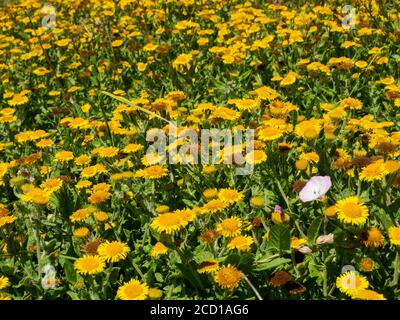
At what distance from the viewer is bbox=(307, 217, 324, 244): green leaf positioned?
211cm

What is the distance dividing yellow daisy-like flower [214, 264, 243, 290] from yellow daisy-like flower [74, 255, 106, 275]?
1.64 ft

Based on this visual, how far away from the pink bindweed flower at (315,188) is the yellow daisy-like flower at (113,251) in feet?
2.75

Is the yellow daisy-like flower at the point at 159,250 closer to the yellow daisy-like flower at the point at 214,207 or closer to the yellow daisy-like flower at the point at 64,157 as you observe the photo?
the yellow daisy-like flower at the point at 214,207

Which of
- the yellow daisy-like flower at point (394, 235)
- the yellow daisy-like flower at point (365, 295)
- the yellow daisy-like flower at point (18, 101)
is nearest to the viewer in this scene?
the yellow daisy-like flower at point (365, 295)

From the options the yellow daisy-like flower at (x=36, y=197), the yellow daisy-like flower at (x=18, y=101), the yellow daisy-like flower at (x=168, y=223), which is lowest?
the yellow daisy-like flower at (x=168, y=223)

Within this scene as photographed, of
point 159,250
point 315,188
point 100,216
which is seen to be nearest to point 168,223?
point 159,250

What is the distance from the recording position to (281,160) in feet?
9.25

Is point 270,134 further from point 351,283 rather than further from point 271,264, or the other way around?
point 351,283

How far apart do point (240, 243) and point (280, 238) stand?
173 millimetres

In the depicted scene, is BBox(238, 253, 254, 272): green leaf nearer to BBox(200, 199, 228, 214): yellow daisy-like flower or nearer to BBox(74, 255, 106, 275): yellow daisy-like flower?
BBox(200, 199, 228, 214): yellow daisy-like flower

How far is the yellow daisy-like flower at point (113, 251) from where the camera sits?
87.8 inches

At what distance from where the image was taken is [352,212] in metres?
2.04

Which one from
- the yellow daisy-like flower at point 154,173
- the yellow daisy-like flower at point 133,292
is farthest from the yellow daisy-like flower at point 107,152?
the yellow daisy-like flower at point 133,292
